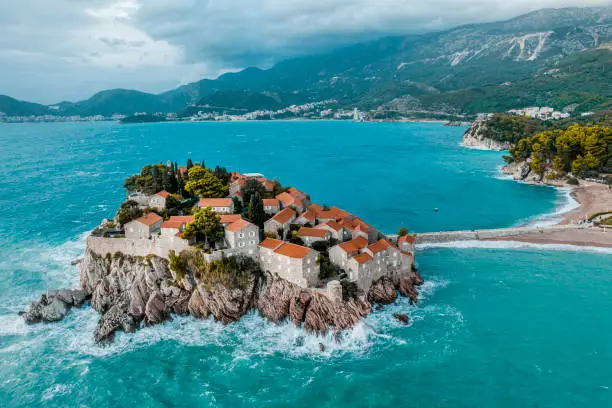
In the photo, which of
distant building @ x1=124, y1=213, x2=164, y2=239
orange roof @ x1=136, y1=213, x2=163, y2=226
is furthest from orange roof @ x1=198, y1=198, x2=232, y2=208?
distant building @ x1=124, y1=213, x2=164, y2=239

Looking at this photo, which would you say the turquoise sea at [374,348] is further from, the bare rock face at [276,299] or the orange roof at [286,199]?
the orange roof at [286,199]

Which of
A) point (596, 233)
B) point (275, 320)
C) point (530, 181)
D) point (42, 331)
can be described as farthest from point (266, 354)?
point (530, 181)

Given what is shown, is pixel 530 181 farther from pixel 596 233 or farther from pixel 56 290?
pixel 56 290

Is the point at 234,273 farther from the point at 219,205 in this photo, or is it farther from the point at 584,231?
the point at 584,231

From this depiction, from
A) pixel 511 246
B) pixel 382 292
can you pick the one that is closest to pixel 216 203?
pixel 382 292

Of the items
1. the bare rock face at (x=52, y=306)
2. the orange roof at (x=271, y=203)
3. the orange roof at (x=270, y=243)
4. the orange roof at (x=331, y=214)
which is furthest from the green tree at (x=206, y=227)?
the bare rock face at (x=52, y=306)

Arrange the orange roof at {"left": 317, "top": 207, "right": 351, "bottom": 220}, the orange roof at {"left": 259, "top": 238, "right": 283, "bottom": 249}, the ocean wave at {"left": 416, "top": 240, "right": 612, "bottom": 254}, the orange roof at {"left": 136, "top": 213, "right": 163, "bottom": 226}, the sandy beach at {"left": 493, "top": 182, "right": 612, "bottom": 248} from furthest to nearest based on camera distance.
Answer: the sandy beach at {"left": 493, "top": 182, "right": 612, "bottom": 248} → the ocean wave at {"left": 416, "top": 240, "right": 612, "bottom": 254} → the orange roof at {"left": 317, "top": 207, "right": 351, "bottom": 220} → the orange roof at {"left": 136, "top": 213, "right": 163, "bottom": 226} → the orange roof at {"left": 259, "top": 238, "right": 283, "bottom": 249}

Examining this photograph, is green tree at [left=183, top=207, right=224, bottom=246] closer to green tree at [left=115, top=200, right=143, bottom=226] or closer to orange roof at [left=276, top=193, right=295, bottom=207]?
green tree at [left=115, top=200, right=143, bottom=226]
